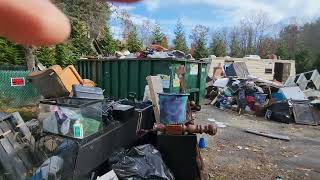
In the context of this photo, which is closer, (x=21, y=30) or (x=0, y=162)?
(x=21, y=30)

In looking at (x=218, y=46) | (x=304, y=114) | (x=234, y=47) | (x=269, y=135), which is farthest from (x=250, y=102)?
(x=234, y=47)

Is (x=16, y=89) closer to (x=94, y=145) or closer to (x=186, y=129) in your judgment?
(x=94, y=145)

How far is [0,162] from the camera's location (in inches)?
173

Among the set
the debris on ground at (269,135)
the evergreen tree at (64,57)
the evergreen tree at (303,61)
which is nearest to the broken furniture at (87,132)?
the debris on ground at (269,135)

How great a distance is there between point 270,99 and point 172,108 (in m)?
7.22

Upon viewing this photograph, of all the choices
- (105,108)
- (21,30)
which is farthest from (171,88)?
(21,30)

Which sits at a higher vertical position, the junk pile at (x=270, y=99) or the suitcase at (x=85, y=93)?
the suitcase at (x=85, y=93)

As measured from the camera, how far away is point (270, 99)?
1187 centimetres

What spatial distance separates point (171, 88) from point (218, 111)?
441 cm

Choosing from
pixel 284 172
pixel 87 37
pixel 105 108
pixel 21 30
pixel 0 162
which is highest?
pixel 87 37

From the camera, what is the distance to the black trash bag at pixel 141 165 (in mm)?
3869

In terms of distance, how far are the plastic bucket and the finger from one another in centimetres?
528

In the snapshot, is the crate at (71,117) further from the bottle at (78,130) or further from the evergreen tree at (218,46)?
the evergreen tree at (218,46)

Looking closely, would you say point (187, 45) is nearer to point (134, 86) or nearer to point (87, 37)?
point (87, 37)
